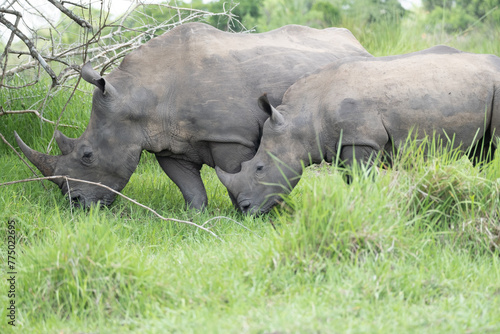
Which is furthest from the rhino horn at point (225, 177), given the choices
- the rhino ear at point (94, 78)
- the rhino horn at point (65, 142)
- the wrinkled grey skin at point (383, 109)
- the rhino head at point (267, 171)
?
the rhino horn at point (65, 142)

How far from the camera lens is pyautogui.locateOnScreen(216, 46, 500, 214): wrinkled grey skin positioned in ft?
16.5

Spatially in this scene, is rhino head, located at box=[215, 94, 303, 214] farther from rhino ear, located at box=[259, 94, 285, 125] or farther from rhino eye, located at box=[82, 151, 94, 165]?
rhino eye, located at box=[82, 151, 94, 165]

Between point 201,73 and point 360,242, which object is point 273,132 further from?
point 360,242

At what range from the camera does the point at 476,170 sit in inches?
181

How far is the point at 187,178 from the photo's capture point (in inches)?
256

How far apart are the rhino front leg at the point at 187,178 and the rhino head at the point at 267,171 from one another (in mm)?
779

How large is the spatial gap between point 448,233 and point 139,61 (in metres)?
3.31

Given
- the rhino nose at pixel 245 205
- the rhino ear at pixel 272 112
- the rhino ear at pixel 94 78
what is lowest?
the rhino nose at pixel 245 205

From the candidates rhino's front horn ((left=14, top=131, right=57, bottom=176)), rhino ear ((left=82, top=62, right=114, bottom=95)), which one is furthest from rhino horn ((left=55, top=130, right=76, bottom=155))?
rhino ear ((left=82, top=62, right=114, bottom=95))

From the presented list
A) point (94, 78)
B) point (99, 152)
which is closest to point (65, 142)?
point (99, 152)

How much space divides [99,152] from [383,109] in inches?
108

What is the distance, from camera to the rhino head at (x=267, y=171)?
540 centimetres

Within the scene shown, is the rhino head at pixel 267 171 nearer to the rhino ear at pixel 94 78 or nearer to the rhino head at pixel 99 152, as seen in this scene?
the rhino head at pixel 99 152

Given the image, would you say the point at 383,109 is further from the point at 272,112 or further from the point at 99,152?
the point at 99,152
